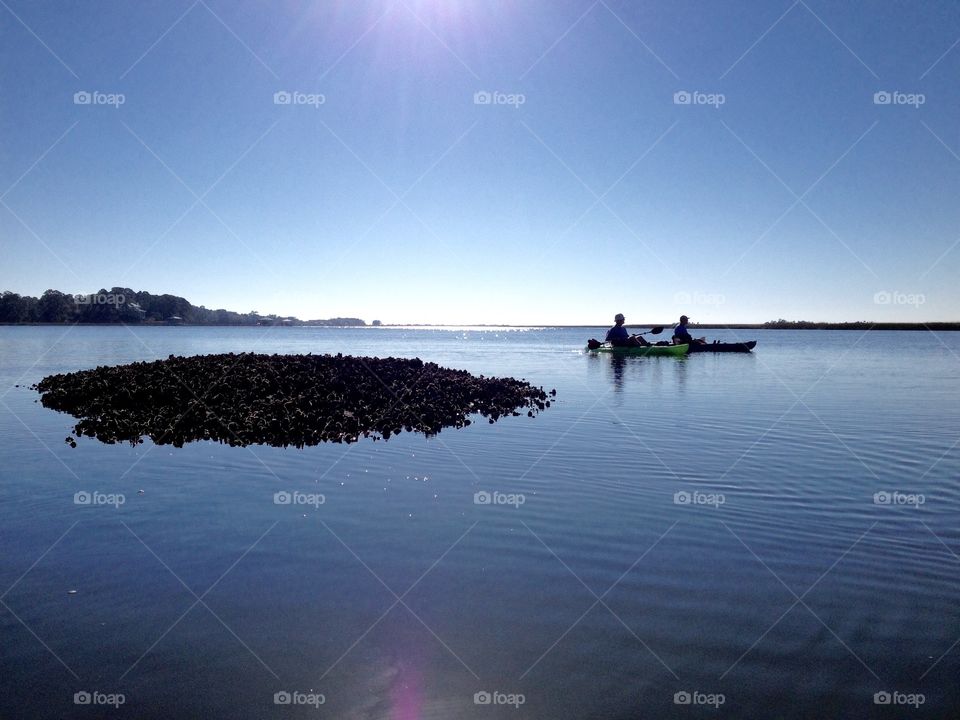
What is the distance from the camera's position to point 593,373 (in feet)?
155

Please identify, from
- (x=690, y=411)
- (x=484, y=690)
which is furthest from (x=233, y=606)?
(x=690, y=411)

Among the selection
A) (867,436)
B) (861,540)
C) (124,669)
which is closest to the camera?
(124,669)

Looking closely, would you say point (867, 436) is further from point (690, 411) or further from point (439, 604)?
point (439, 604)

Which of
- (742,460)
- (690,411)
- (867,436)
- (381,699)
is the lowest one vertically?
(381,699)

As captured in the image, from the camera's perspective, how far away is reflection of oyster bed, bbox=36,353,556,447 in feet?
66.1

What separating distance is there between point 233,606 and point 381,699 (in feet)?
8.98
